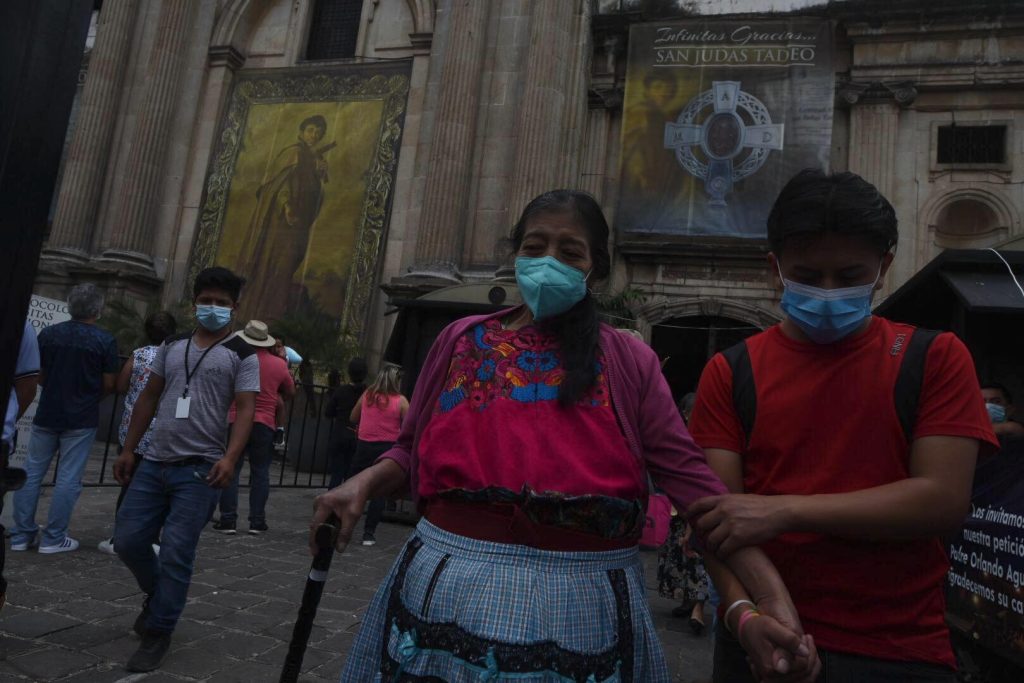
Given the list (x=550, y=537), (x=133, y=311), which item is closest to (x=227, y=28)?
(x=133, y=311)

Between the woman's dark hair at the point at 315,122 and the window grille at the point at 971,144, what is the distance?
40.8 feet

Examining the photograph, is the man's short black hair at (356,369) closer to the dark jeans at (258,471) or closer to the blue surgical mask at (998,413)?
the dark jeans at (258,471)

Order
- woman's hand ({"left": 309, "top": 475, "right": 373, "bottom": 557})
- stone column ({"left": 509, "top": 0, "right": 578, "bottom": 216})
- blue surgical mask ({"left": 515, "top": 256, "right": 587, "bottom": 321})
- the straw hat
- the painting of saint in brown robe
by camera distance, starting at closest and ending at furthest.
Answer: woman's hand ({"left": 309, "top": 475, "right": 373, "bottom": 557})
blue surgical mask ({"left": 515, "top": 256, "right": 587, "bottom": 321})
the straw hat
stone column ({"left": 509, "top": 0, "right": 578, "bottom": 216})
the painting of saint in brown robe

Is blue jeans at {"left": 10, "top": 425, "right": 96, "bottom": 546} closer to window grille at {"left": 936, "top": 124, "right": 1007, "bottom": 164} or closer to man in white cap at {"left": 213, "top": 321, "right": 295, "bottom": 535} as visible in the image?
man in white cap at {"left": 213, "top": 321, "right": 295, "bottom": 535}

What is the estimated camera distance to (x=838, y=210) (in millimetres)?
1586

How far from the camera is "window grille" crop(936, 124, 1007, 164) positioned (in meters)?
14.0

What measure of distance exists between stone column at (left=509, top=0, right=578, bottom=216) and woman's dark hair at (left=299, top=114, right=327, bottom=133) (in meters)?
4.83

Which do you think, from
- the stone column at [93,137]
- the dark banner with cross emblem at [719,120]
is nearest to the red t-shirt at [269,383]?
the dark banner with cross emblem at [719,120]

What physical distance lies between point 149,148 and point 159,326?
40.9 feet

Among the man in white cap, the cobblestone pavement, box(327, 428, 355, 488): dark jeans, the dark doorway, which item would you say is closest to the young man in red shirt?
the cobblestone pavement

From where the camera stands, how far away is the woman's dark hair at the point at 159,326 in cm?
590

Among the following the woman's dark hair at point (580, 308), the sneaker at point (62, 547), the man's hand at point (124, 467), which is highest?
the woman's dark hair at point (580, 308)

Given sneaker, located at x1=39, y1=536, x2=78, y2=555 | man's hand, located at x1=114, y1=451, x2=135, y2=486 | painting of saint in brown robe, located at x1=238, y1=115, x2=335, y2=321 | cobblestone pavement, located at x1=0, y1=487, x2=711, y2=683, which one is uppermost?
painting of saint in brown robe, located at x1=238, y1=115, x2=335, y2=321

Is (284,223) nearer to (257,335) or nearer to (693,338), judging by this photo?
(693,338)
